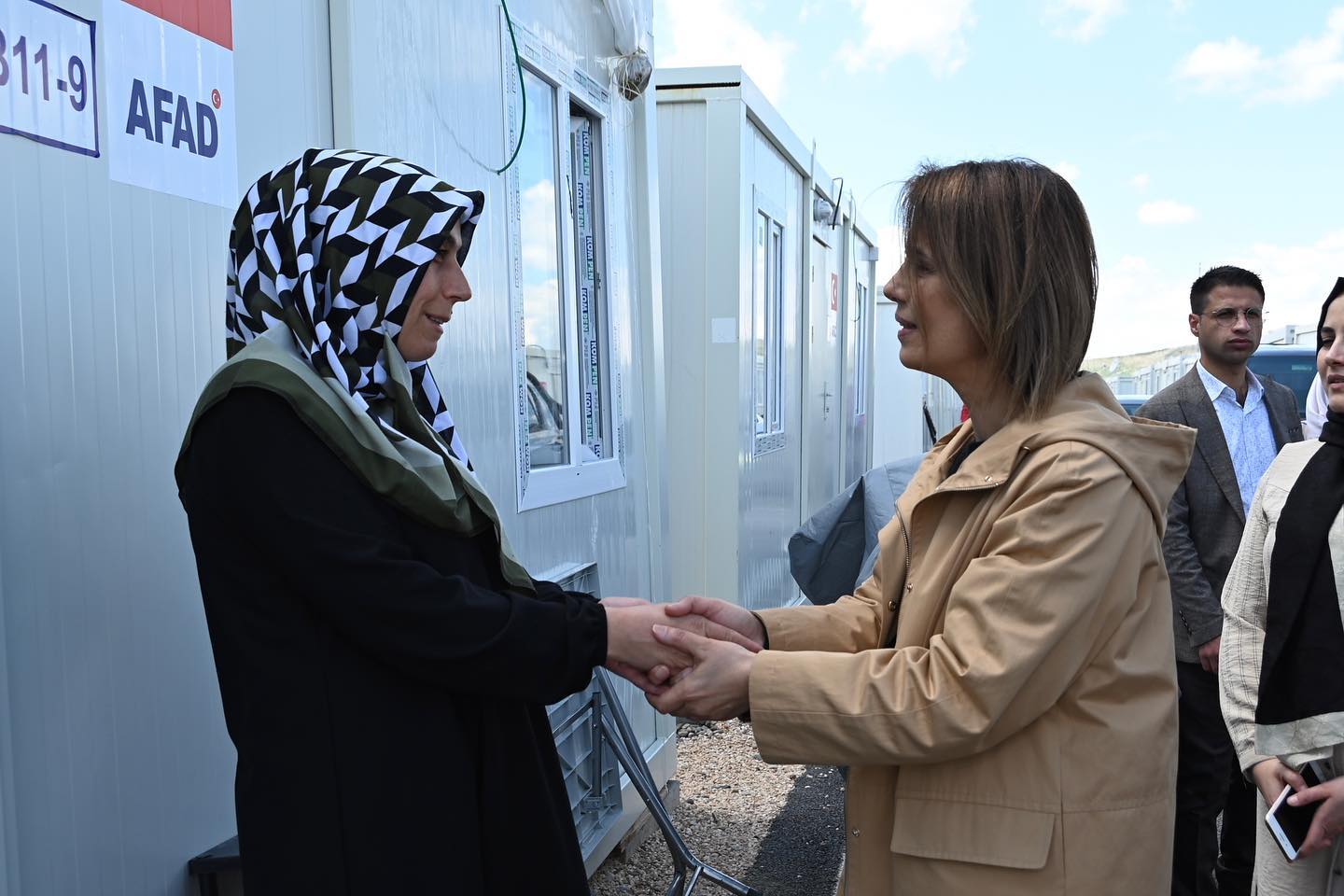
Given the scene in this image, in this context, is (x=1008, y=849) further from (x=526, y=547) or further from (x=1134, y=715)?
(x=526, y=547)

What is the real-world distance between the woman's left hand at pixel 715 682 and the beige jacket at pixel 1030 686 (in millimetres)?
104

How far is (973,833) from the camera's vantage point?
1556mm

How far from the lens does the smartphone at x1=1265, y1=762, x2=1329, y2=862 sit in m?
2.18

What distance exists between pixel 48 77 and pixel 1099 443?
5.68 ft

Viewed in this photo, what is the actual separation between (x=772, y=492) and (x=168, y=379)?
5.41m

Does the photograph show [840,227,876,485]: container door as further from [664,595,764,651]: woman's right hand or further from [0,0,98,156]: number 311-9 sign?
[0,0,98,156]: number 311-9 sign

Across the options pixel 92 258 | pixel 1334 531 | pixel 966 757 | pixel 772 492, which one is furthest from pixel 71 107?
pixel 772 492

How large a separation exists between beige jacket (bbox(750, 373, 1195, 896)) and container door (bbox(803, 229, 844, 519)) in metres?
6.93

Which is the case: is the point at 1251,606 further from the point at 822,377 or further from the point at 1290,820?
the point at 822,377

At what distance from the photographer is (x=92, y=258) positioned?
1.90 metres

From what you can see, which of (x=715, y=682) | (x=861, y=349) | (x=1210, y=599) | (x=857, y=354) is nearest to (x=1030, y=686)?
(x=715, y=682)

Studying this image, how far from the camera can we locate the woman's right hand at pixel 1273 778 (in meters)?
2.23

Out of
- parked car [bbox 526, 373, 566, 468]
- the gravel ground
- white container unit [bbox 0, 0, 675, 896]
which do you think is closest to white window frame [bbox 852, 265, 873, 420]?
the gravel ground

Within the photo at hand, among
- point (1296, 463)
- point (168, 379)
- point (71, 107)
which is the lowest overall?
point (1296, 463)
